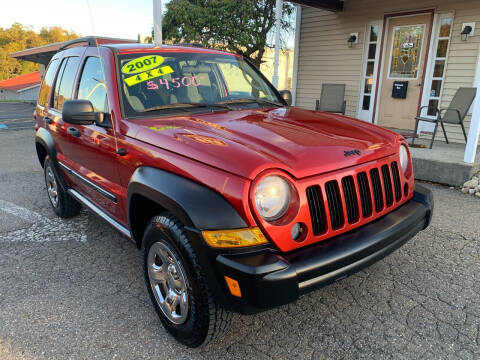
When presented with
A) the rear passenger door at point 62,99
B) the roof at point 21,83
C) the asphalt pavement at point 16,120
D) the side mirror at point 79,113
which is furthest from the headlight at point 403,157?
the roof at point 21,83

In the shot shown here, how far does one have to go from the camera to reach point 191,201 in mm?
1911

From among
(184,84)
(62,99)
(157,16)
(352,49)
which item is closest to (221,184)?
(184,84)

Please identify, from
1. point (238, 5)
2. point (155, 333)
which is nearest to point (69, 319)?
point (155, 333)

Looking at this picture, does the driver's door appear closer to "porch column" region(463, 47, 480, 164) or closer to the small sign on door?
"porch column" region(463, 47, 480, 164)

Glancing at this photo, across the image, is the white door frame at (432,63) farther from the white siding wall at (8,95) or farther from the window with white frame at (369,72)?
the white siding wall at (8,95)

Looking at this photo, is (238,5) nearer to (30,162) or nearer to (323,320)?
(30,162)

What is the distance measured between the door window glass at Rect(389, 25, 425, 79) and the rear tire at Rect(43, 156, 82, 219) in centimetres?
708

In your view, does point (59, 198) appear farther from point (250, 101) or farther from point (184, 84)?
point (250, 101)

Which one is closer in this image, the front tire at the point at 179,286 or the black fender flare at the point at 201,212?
the black fender flare at the point at 201,212

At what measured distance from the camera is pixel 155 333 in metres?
2.41

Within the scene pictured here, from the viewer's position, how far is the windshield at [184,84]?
9.23 feet

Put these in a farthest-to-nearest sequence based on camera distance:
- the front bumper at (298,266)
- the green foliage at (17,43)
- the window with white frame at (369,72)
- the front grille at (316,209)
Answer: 1. the green foliage at (17,43)
2. the window with white frame at (369,72)
3. the front grille at (316,209)
4. the front bumper at (298,266)

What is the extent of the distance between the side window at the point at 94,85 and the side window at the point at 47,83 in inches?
40.0

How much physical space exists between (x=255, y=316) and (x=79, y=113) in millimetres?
1892
